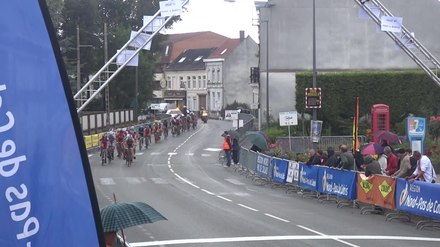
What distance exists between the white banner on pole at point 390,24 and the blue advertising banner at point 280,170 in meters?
5.80

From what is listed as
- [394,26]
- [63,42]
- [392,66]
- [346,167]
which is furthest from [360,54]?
[346,167]

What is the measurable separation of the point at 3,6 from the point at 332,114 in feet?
155

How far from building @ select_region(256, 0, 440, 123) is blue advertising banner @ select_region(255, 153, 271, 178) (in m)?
23.8

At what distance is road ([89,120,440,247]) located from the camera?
13.9m

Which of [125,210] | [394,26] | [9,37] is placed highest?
[394,26]

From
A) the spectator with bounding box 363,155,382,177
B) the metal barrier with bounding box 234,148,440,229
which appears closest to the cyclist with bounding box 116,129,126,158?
the metal barrier with bounding box 234,148,440,229

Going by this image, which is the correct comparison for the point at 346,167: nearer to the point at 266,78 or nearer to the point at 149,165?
the point at 149,165

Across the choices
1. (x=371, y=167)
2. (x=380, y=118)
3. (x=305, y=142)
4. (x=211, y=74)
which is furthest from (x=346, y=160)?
(x=211, y=74)

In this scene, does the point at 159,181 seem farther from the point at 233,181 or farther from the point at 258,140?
the point at 258,140

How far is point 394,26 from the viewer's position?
25672 mm

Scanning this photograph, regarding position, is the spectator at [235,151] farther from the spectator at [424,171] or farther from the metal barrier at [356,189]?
the spectator at [424,171]

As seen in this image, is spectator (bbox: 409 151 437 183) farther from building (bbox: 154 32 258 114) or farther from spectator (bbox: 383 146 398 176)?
building (bbox: 154 32 258 114)

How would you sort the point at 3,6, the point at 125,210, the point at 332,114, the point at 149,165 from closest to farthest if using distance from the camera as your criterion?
1. the point at 3,6
2. the point at 125,210
3. the point at 149,165
4. the point at 332,114

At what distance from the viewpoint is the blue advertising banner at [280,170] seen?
25.6 m
